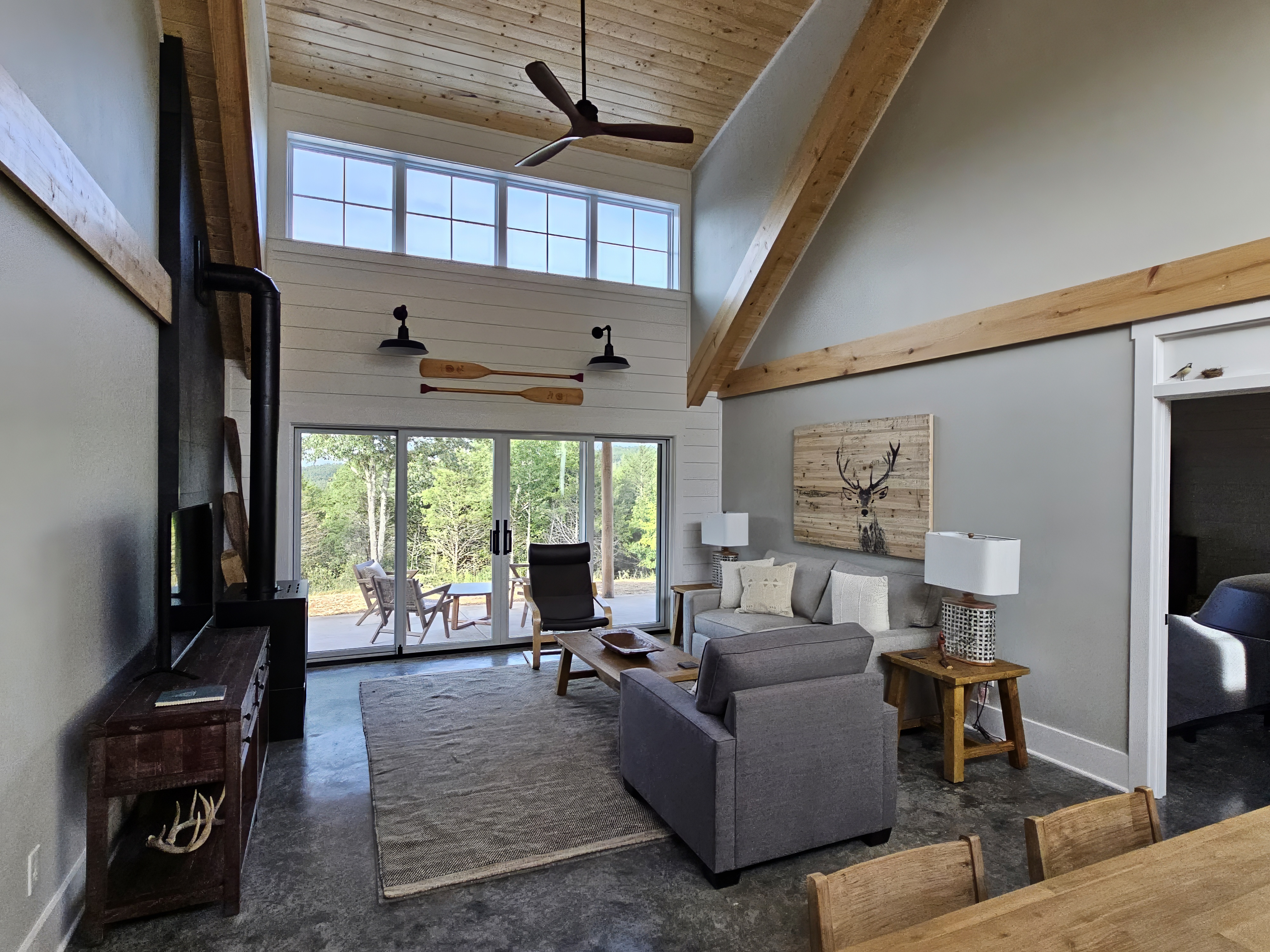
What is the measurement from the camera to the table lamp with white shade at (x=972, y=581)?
11.7 ft

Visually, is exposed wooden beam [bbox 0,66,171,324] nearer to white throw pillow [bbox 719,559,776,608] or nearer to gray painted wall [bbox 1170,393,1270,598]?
white throw pillow [bbox 719,559,776,608]

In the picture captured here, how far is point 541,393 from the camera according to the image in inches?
248

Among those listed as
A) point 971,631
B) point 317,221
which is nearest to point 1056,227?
point 971,631

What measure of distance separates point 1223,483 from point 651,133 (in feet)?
13.0

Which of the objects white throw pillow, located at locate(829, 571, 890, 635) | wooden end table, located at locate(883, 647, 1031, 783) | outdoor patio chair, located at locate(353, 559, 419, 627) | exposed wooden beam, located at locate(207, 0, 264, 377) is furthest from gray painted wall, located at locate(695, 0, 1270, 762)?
outdoor patio chair, located at locate(353, 559, 419, 627)

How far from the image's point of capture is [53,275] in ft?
7.21

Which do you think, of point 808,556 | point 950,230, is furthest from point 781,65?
point 808,556

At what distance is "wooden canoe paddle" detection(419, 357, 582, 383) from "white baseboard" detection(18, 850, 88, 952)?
13.6ft

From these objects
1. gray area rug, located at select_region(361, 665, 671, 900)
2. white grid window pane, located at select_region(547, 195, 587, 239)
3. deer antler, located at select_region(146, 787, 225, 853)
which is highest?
white grid window pane, located at select_region(547, 195, 587, 239)

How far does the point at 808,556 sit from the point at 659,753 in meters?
3.10

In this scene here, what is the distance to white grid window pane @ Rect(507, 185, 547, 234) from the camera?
252 inches

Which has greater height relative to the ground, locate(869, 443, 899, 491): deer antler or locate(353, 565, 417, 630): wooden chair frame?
locate(869, 443, 899, 491): deer antler

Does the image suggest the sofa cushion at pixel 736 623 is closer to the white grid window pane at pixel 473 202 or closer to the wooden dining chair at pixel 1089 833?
the wooden dining chair at pixel 1089 833

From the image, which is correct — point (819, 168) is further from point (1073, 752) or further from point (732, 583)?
point (1073, 752)
